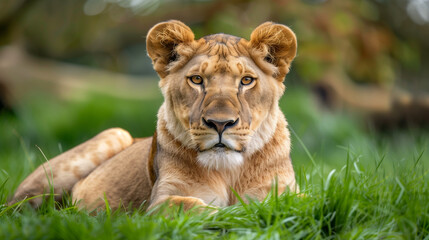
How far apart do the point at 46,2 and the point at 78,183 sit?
5.28 metres

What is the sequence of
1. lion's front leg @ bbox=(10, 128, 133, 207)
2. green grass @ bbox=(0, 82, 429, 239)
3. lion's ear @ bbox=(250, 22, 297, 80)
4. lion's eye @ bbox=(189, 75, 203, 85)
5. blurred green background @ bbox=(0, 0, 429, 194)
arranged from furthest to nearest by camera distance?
1. blurred green background @ bbox=(0, 0, 429, 194)
2. lion's front leg @ bbox=(10, 128, 133, 207)
3. lion's ear @ bbox=(250, 22, 297, 80)
4. lion's eye @ bbox=(189, 75, 203, 85)
5. green grass @ bbox=(0, 82, 429, 239)

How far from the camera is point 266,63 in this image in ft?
11.7

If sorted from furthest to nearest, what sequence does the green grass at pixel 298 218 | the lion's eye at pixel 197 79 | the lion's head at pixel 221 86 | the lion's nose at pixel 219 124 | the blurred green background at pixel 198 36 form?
1. the blurred green background at pixel 198 36
2. the lion's eye at pixel 197 79
3. the lion's head at pixel 221 86
4. the lion's nose at pixel 219 124
5. the green grass at pixel 298 218

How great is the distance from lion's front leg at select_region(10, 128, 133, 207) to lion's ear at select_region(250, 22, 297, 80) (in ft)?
5.89

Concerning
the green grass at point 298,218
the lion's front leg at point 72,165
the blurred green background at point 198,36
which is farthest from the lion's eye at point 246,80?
the blurred green background at point 198,36

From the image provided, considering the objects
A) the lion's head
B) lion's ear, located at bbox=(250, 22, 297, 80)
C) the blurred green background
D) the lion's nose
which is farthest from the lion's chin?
the blurred green background

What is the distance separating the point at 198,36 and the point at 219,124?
5.32 metres

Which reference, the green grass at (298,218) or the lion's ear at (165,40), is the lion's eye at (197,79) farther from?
the green grass at (298,218)

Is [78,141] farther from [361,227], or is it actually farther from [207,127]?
[361,227]

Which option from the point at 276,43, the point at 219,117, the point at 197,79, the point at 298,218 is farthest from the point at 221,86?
the point at 298,218

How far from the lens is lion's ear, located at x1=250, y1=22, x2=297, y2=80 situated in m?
3.55

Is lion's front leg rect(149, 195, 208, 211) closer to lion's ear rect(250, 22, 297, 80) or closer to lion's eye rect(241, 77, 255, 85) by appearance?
lion's eye rect(241, 77, 255, 85)

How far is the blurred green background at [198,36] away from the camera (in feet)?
27.2

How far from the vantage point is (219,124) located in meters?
3.04
